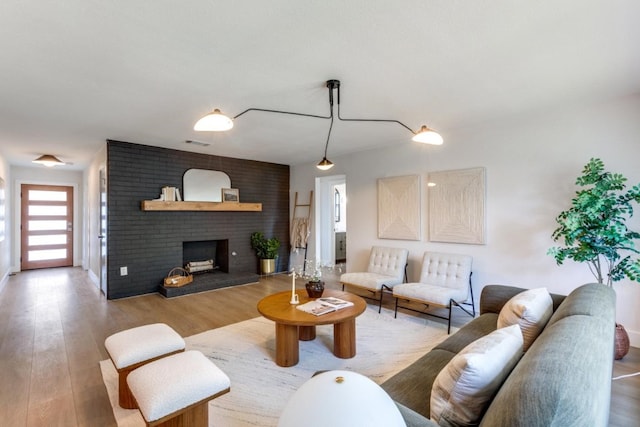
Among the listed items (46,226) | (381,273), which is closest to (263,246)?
(381,273)

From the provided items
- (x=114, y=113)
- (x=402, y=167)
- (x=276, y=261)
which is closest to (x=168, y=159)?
(x=114, y=113)

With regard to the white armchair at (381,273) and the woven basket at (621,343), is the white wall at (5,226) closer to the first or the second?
the white armchair at (381,273)

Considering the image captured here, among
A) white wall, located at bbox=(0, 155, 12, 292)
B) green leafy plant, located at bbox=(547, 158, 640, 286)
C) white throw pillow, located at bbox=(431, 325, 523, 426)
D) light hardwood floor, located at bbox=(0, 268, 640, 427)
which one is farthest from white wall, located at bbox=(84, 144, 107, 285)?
green leafy plant, located at bbox=(547, 158, 640, 286)

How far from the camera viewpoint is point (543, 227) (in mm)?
3385

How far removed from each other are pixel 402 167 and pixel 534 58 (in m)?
2.49

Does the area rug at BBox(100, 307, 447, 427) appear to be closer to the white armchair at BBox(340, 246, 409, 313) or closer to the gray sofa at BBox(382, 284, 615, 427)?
the white armchair at BBox(340, 246, 409, 313)

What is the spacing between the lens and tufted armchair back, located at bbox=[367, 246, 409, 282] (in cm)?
431

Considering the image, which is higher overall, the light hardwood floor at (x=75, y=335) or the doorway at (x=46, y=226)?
the doorway at (x=46, y=226)

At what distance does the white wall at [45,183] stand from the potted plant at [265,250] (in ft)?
15.7

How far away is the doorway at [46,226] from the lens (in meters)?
6.99

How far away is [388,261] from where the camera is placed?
14.6 ft

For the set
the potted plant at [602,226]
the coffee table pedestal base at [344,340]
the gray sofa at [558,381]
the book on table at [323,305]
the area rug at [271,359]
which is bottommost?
the area rug at [271,359]

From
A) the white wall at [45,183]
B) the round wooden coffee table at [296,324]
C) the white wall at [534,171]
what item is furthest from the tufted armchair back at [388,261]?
the white wall at [45,183]

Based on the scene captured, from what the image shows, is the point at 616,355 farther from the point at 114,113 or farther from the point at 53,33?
the point at 114,113
